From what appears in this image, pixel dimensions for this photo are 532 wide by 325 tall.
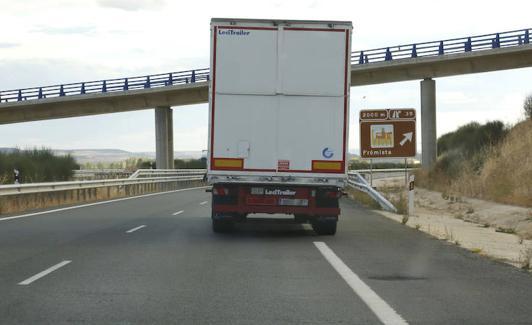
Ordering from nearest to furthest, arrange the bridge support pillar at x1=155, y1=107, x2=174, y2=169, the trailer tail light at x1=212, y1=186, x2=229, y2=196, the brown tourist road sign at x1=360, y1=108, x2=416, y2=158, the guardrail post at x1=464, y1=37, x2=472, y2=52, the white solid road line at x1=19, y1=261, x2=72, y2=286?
the white solid road line at x1=19, y1=261, x2=72, y2=286
the trailer tail light at x1=212, y1=186, x2=229, y2=196
the brown tourist road sign at x1=360, y1=108, x2=416, y2=158
the guardrail post at x1=464, y1=37, x2=472, y2=52
the bridge support pillar at x1=155, y1=107, x2=174, y2=169

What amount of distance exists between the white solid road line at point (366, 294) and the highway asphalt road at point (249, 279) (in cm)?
2

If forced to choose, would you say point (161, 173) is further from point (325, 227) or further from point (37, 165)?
point (325, 227)

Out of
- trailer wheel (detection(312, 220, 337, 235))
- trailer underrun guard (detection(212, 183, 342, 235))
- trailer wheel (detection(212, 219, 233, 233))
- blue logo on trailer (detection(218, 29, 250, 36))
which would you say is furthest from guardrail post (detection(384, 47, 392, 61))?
blue logo on trailer (detection(218, 29, 250, 36))

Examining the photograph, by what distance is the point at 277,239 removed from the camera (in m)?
13.8

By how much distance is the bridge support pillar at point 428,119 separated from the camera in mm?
48594

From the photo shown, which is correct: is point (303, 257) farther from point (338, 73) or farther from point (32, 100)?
point (32, 100)

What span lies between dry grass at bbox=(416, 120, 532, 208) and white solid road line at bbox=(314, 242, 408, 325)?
40.4 feet

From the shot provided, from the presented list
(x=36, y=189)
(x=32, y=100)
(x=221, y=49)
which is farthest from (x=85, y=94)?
(x=221, y=49)

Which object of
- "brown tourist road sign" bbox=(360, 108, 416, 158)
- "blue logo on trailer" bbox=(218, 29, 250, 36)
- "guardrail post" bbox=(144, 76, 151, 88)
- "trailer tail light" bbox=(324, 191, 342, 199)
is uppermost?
"guardrail post" bbox=(144, 76, 151, 88)

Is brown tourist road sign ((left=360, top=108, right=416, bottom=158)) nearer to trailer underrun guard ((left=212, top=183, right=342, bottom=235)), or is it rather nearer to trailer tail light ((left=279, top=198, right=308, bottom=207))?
trailer underrun guard ((left=212, top=183, right=342, bottom=235))

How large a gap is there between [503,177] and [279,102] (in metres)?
15.6

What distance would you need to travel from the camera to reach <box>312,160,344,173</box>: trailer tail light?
1338cm

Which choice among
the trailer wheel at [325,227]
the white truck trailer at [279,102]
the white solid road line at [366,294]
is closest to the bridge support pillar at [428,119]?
the trailer wheel at [325,227]

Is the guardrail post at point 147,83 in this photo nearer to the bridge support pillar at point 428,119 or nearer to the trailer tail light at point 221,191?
the bridge support pillar at point 428,119
